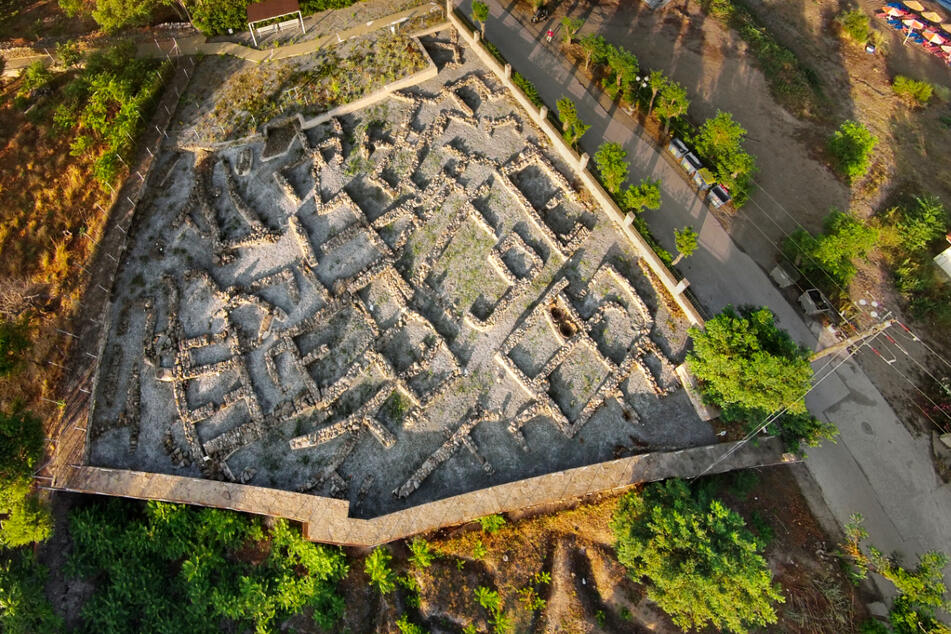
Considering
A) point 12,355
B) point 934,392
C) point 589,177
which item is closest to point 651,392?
point 589,177

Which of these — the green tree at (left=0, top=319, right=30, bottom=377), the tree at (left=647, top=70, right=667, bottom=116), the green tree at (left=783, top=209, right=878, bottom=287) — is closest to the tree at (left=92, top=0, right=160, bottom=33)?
the green tree at (left=0, top=319, right=30, bottom=377)

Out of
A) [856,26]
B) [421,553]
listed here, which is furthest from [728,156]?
[421,553]

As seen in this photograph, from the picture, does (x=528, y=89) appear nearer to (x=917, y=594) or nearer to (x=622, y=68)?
(x=622, y=68)

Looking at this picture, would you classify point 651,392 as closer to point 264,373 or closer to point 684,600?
point 684,600

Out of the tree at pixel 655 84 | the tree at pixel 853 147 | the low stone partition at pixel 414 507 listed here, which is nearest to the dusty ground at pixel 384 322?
the low stone partition at pixel 414 507

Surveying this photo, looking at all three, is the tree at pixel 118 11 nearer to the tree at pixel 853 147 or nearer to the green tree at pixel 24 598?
the green tree at pixel 24 598

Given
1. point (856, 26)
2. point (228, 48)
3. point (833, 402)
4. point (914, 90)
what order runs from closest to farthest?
point (833, 402)
point (228, 48)
point (914, 90)
point (856, 26)
